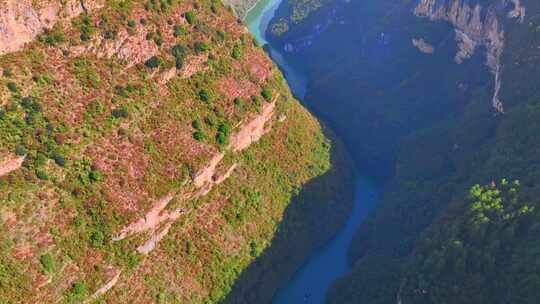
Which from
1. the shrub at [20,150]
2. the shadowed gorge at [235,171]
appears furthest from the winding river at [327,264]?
the shrub at [20,150]

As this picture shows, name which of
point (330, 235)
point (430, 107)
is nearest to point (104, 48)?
point (330, 235)

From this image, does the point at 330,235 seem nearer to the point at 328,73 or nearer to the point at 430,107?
the point at 430,107

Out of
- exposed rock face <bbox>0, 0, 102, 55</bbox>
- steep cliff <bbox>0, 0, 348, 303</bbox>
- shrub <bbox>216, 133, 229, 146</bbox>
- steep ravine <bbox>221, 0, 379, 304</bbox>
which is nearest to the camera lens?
steep cliff <bbox>0, 0, 348, 303</bbox>

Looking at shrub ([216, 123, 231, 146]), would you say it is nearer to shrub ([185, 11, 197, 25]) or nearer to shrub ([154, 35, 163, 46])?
shrub ([154, 35, 163, 46])

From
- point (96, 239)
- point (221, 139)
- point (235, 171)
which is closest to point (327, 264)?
point (235, 171)

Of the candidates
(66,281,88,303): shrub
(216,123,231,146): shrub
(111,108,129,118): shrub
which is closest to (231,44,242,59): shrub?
(216,123,231,146): shrub

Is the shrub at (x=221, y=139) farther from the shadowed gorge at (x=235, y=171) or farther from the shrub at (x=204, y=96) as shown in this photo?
the shrub at (x=204, y=96)
